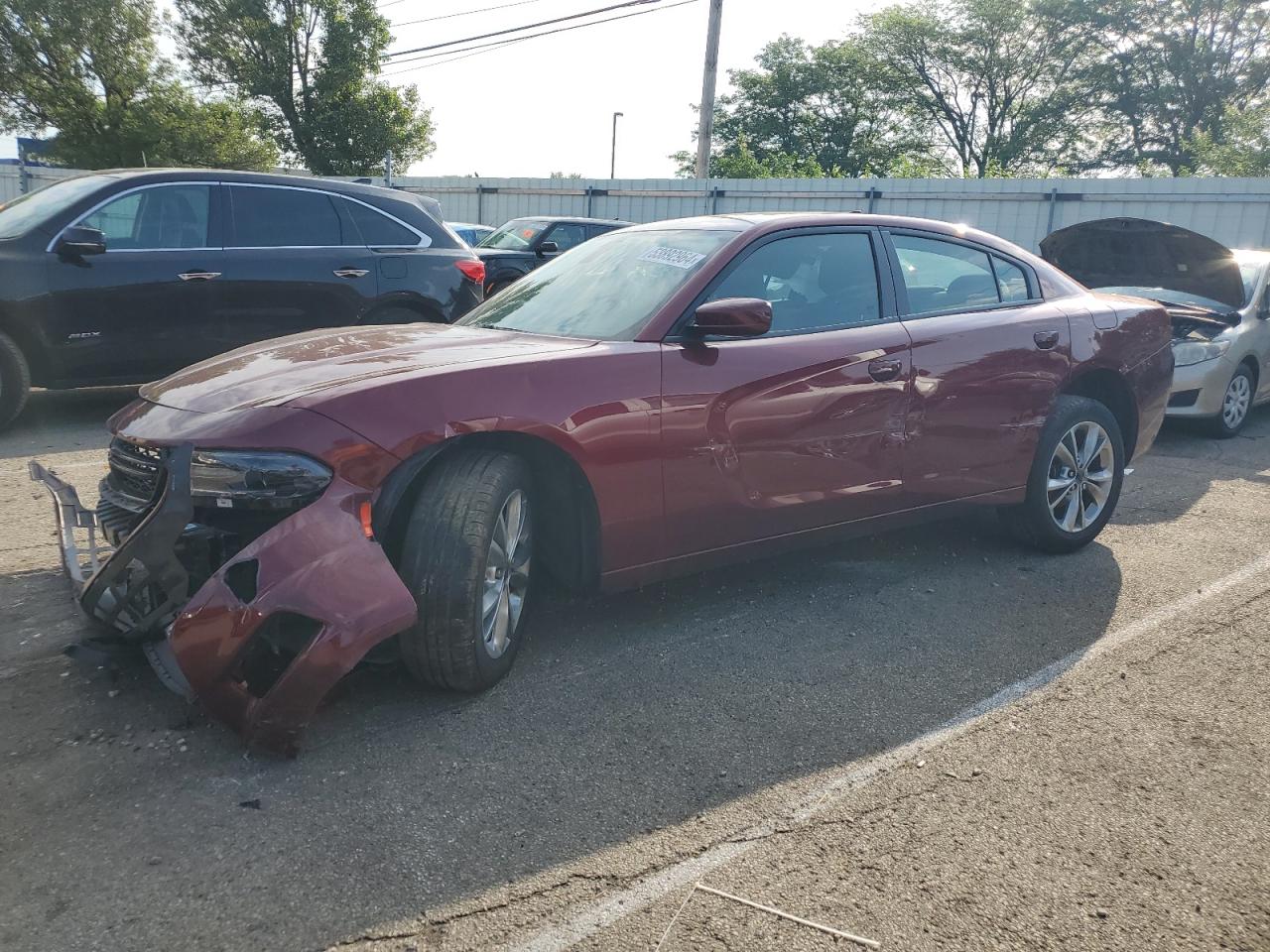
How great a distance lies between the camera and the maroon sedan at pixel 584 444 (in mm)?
2762

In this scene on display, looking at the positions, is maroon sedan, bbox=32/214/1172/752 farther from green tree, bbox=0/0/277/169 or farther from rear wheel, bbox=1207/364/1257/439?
green tree, bbox=0/0/277/169

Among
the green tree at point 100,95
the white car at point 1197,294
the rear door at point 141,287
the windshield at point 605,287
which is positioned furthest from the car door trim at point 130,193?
the green tree at point 100,95

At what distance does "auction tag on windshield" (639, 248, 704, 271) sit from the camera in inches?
156

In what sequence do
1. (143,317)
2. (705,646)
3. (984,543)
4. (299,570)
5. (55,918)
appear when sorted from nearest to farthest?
(55,918) < (299,570) < (705,646) < (984,543) < (143,317)

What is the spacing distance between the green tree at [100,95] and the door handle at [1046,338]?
3652 cm

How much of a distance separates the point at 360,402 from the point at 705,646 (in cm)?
159

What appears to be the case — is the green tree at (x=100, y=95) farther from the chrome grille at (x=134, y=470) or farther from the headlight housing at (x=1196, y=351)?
the chrome grille at (x=134, y=470)

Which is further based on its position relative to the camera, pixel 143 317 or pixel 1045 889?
pixel 143 317

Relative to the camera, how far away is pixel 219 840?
245 centimetres

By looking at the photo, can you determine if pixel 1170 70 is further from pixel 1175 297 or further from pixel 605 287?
pixel 605 287

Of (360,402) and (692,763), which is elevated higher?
(360,402)

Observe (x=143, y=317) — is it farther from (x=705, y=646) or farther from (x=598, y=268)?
(x=705, y=646)

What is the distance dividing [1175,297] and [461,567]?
8.38m

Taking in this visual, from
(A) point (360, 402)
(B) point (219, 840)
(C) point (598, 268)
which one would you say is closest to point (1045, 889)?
(B) point (219, 840)
